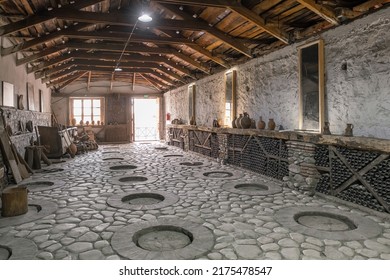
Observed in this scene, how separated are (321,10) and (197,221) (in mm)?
4742

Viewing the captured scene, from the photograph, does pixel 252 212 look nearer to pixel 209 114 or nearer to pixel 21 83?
pixel 209 114

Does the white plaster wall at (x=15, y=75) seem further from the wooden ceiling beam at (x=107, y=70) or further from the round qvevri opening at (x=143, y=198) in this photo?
the round qvevri opening at (x=143, y=198)

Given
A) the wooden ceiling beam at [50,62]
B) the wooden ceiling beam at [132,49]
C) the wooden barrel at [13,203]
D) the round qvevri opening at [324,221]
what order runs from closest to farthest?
the round qvevri opening at [324,221] < the wooden barrel at [13,203] < the wooden ceiling beam at [132,49] < the wooden ceiling beam at [50,62]

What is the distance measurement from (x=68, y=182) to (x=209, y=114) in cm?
705

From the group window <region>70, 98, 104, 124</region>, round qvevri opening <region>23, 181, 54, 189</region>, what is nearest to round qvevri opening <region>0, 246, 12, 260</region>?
round qvevri opening <region>23, 181, 54, 189</region>

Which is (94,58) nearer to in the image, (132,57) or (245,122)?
Result: (132,57)

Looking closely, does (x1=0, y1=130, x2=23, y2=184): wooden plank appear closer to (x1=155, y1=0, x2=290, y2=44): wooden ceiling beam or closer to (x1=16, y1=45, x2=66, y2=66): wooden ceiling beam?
(x1=16, y1=45, x2=66, y2=66): wooden ceiling beam

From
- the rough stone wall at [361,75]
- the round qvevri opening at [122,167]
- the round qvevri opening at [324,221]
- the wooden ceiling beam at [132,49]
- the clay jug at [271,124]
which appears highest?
the wooden ceiling beam at [132,49]

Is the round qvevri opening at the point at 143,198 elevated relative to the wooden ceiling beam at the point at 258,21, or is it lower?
lower

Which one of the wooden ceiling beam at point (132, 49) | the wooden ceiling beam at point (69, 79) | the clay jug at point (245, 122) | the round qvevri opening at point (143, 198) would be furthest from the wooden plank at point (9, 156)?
the wooden ceiling beam at point (69, 79)

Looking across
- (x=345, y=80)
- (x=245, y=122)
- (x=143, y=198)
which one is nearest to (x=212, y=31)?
(x=245, y=122)

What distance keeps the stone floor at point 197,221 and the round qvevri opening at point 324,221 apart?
96 mm

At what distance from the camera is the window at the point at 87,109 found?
19.2 metres

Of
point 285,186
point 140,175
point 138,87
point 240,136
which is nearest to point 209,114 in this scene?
point 240,136
